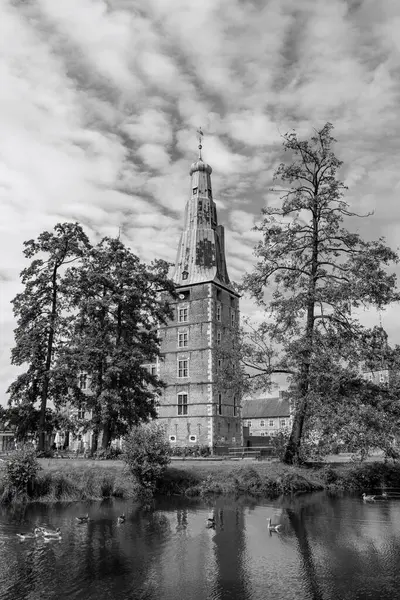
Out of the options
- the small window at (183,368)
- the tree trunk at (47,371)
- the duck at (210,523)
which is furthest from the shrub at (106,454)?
the small window at (183,368)

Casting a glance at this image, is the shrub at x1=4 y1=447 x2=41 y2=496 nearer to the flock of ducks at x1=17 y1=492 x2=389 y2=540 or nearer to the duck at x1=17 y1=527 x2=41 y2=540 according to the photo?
the flock of ducks at x1=17 y1=492 x2=389 y2=540

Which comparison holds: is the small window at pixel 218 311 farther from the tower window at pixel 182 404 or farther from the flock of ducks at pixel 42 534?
the flock of ducks at pixel 42 534

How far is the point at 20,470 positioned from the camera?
23797mm

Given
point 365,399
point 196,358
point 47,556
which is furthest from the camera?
point 196,358

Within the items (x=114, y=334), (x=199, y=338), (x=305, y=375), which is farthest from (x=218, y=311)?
(x=305, y=375)

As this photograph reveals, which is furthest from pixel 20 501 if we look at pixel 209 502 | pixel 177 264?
pixel 177 264

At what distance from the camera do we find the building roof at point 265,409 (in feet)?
286

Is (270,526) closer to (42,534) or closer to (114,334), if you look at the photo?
(42,534)

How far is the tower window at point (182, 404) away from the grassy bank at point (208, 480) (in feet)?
72.1

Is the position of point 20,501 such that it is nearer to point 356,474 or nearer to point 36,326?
point 36,326

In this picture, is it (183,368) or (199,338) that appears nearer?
(199,338)

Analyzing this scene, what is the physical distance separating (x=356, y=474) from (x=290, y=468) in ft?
13.3

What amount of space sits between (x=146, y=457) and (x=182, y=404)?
2680 centimetres

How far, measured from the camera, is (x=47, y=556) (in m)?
14.6
